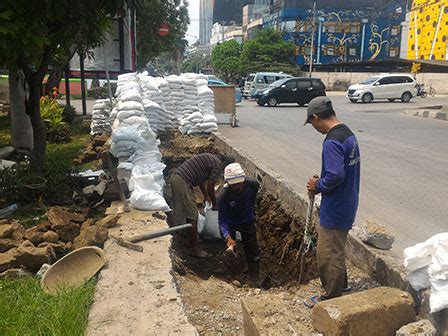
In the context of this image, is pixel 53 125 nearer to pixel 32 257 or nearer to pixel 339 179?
pixel 32 257

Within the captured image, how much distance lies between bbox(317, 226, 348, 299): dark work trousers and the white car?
82.7ft

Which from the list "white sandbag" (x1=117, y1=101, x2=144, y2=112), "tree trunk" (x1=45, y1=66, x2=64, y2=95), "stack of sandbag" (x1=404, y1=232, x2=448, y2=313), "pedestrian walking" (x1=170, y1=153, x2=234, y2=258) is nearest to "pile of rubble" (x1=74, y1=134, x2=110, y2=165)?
"white sandbag" (x1=117, y1=101, x2=144, y2=112)

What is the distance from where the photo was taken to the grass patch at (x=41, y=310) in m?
2.84

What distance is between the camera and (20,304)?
10.4 feet

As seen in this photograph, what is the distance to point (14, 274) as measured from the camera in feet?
12.2

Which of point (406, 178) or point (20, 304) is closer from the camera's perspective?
point (20, 304)

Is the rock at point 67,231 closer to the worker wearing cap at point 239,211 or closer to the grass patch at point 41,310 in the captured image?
the grass patch at point 41,310

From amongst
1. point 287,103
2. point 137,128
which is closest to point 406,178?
point 137,128

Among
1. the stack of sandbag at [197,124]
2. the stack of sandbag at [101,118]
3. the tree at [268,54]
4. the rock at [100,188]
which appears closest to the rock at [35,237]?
the rock at [100,188]

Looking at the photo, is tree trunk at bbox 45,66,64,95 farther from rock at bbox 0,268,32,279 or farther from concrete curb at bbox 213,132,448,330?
rock at bbox 0,268,32,279

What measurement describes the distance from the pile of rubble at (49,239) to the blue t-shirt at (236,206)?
117 centimetres

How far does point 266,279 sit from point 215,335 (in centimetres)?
244

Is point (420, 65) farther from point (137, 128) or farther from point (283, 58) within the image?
point (137, 128)

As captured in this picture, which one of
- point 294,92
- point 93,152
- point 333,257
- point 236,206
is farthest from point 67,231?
point 294,92
